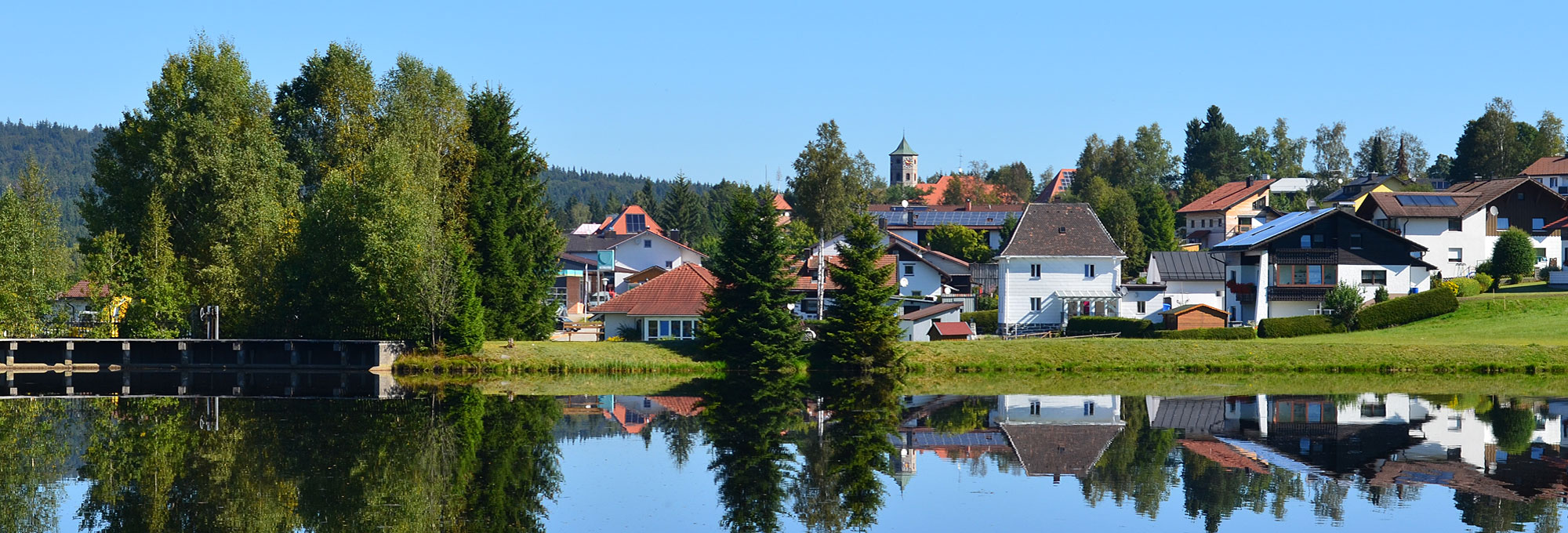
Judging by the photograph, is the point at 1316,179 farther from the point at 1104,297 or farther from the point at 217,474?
the point at 217,474

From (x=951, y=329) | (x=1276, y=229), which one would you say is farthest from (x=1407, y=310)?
(x=951, y=329)

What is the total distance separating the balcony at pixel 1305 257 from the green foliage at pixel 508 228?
112ft

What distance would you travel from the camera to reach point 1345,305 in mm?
61469

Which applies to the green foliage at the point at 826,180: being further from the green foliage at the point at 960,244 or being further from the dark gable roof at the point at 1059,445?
the dark gable roof at the point at 1059,445

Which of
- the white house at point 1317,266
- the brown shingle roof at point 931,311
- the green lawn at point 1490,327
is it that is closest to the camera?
the green lawn at point 1490,327

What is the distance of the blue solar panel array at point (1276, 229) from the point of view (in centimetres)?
6866

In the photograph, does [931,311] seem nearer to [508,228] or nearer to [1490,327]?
[508,228]

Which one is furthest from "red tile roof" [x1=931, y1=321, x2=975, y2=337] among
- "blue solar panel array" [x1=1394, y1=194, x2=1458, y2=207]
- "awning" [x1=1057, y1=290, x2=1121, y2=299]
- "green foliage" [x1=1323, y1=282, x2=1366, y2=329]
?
"blue solar panel array" [x1=1394, y1=194, x2=1458, y2=207]

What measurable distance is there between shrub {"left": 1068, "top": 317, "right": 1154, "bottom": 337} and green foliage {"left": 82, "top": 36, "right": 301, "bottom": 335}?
1376 inches

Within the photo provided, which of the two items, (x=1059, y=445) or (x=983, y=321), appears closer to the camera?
(x=1059, y=445)

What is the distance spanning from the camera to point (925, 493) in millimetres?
29000

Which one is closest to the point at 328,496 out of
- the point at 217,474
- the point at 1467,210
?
the point at 217,474

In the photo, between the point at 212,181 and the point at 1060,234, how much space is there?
1580 inches

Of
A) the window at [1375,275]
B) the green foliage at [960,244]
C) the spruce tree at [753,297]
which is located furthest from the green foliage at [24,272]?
the green foliage at [960,244]
